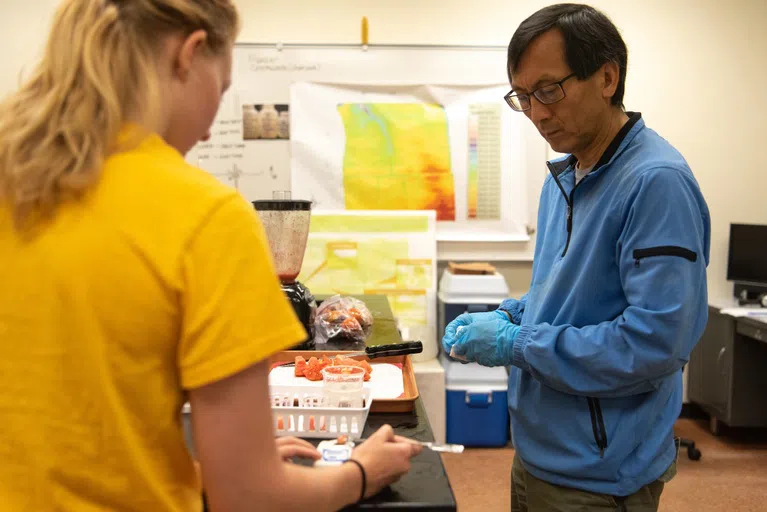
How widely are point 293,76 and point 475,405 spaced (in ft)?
6.99

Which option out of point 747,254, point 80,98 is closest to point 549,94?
point 80,98

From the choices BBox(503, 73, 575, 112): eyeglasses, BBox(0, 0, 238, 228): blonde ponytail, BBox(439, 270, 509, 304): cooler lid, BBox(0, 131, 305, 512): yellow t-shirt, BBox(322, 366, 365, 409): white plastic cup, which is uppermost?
BBox(503, 73, 575, 112): eyeglasses

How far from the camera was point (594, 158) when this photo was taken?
140cm

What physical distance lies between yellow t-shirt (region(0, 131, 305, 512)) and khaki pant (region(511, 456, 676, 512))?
0.92 meters

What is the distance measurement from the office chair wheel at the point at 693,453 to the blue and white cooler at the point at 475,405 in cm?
97

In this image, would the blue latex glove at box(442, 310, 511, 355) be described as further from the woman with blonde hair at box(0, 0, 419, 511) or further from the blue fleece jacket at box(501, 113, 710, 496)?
the woman with blonde hair at box(0, 0, 419, 511)

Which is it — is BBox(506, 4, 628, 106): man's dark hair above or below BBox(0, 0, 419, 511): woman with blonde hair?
above

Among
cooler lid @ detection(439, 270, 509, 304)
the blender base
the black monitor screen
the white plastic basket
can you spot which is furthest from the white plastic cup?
the black monitor screen

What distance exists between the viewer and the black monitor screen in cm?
360

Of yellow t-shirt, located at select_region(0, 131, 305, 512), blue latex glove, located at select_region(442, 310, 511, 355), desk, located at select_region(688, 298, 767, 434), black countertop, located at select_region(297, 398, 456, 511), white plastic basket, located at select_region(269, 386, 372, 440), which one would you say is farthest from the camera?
desk, located at select_region(688, 298, 767, 434)

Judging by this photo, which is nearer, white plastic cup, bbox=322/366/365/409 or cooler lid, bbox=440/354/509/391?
white plastic cup, bbox=322/366/365/409

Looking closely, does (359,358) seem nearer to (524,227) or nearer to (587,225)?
(587,225)

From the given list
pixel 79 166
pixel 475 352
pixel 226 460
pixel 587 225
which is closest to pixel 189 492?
pixel 226 460

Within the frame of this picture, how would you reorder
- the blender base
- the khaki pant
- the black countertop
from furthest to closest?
1. the blender base
2. the khaki pant
3. the black countertop
